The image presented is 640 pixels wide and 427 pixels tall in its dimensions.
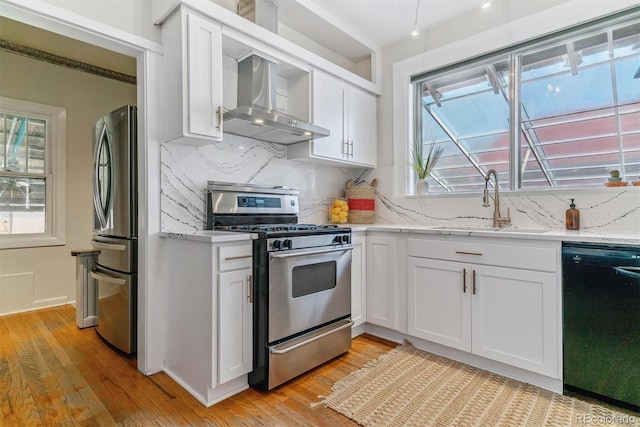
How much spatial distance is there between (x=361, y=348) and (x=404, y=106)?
2273 millimetres

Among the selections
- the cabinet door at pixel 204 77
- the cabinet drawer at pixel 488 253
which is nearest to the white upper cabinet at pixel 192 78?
the cabinet door at pixel 204 77

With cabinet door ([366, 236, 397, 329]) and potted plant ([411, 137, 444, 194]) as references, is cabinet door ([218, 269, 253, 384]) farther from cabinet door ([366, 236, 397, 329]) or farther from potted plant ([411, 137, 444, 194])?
potted plant ([411, 137, 444, 194])

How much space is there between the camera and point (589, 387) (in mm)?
1808

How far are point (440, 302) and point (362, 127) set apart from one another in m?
1.80

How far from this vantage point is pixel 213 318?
5.77 feet

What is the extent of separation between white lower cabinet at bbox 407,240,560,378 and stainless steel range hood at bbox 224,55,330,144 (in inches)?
50.2

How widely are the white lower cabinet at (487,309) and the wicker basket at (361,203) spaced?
0.87m

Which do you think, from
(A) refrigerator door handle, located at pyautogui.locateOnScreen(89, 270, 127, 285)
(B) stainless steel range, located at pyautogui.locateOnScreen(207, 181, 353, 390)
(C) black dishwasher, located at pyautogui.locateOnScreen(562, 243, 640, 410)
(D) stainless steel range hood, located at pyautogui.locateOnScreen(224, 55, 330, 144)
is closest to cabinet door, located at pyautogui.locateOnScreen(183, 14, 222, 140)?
(D) stainless steel range hood, located at pyautogui.locateOnScreen(224, 55, 330, 144)

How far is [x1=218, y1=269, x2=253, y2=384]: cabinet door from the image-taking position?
5.85 feet

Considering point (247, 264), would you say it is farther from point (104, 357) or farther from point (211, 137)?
point (104, 357)

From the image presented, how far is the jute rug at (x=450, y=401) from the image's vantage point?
5.45 ft

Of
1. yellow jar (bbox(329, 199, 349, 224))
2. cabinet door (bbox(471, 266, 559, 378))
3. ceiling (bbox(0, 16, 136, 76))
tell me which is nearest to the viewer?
cabinet door (bbox(471, 266, 559, 378))

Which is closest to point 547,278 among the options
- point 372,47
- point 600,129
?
point 600,129

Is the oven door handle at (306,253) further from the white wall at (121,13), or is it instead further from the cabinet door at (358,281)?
the white wall at (121,13)
